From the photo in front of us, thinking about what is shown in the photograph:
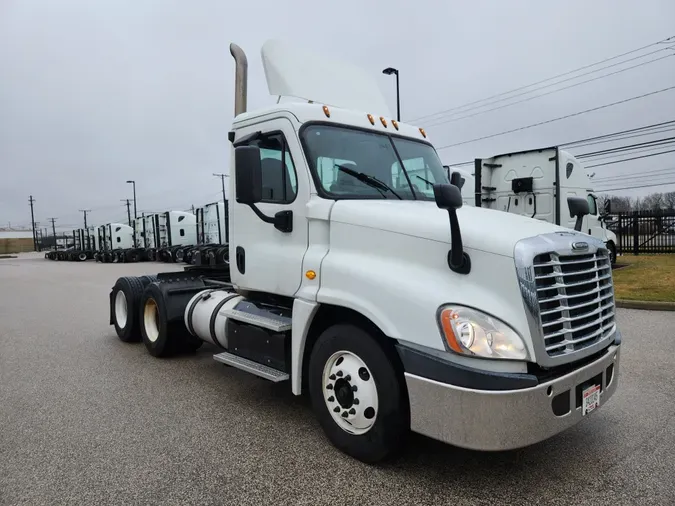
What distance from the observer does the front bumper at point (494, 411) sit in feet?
9.23

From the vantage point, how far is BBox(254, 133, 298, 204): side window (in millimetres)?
4145

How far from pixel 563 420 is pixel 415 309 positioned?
3.66 ft

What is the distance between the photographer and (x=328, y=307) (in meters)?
3.80

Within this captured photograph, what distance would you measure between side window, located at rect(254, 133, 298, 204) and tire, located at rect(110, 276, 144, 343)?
376 centimetres

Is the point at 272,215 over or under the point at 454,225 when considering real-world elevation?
over

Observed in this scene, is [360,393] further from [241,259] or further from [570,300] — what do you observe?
[241,259]

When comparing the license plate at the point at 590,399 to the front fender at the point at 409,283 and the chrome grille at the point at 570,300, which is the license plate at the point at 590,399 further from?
the front fender at the point at 409,283

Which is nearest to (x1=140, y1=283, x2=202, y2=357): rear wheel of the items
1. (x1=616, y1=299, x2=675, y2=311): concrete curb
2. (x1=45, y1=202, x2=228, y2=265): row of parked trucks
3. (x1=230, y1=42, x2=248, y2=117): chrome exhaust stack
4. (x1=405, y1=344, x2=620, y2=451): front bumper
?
(x1=230, y1=42, x2=248, y2=117): chrome exhaust stack

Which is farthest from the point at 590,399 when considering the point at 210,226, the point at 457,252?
the point at 210,226

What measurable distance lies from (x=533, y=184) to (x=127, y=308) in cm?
1148

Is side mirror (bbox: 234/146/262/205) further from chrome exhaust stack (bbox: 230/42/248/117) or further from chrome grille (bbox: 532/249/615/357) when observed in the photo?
chrome grille (bbox: 532/249/615/357)

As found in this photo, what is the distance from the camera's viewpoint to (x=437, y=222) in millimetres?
3291

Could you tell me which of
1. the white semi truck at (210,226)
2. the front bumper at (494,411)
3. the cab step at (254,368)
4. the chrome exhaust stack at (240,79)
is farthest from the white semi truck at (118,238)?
the front bumper at (494,411)

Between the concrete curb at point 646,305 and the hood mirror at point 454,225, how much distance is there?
824cm
